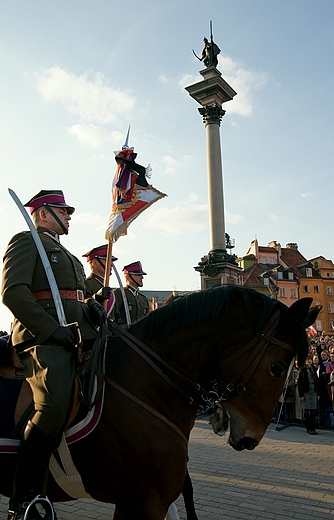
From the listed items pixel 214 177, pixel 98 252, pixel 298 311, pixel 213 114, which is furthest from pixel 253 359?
pixel 213 114

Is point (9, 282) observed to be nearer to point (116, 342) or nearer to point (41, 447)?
point (116, 342)

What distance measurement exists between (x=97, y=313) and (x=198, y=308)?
731 millimetres

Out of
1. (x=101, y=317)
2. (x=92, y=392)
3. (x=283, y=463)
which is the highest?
(x=101, y=317)

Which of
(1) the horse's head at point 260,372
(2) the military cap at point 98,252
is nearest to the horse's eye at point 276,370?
(1) the horse's head at point 260,372

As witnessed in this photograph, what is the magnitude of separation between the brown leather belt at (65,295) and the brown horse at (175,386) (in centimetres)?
43

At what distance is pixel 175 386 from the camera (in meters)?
3.12

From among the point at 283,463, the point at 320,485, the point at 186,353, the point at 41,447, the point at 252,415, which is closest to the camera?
the point at 41,447

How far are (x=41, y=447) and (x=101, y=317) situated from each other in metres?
0.91

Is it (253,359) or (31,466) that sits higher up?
(253,359)

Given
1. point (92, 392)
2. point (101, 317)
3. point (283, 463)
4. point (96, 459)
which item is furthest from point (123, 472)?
point (283, 463)

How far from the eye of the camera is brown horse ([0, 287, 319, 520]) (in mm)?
2855

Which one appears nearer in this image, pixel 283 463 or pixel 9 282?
pixel 9 282

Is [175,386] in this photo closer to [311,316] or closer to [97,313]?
[97,313]

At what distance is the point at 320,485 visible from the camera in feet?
20.7
